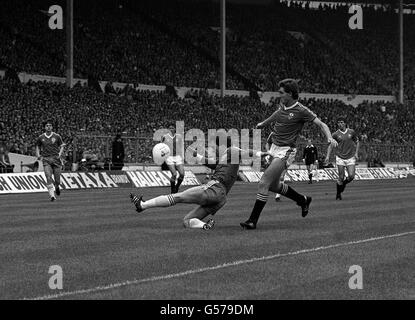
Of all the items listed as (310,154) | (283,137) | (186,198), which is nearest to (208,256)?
(186,198)

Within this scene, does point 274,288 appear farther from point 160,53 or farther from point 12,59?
point 160,53

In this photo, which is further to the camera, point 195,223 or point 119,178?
Answer: point 119,178

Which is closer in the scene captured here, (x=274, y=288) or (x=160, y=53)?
(x=274, y=288)

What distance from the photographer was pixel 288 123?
13.5 meters

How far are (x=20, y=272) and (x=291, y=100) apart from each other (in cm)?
619

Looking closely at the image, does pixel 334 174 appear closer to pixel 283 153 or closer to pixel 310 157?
pixel 310 157

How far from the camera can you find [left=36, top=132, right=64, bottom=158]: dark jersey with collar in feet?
74.5

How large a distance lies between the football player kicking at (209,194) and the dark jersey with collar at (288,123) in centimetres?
82

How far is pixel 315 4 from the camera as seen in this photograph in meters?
85.9

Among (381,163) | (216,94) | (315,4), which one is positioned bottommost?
(381,163)

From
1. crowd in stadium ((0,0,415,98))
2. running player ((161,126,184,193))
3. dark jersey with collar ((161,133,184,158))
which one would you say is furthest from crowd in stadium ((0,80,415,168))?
crowd in stadium ((0,0,415,98))

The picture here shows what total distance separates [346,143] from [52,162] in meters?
8.47

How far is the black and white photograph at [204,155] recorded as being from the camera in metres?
8.30

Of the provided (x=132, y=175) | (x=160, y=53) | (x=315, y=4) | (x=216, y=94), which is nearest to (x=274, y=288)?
(x=132, y=175)
